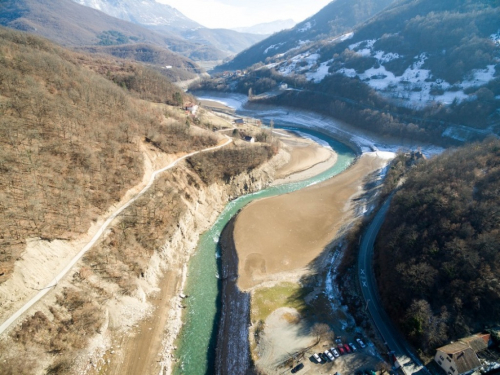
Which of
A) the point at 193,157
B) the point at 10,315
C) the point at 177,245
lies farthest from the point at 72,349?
the point at 193,157

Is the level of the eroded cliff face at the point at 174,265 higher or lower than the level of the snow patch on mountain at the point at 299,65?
lower

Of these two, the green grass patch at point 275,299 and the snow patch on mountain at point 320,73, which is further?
the snow patch on mountain at point 320,73


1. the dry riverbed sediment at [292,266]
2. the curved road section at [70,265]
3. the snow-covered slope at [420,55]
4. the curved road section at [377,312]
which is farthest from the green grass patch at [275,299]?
the snow-covered slope at [420,55]

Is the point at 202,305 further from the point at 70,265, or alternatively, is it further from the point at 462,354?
the point at 462,354

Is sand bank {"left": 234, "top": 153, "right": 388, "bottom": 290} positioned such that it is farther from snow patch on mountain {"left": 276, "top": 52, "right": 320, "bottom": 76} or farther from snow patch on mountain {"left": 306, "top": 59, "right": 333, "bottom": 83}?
snow patch on mountain {"left": 276, "top": 52, "right": 320, "bottom": 76}

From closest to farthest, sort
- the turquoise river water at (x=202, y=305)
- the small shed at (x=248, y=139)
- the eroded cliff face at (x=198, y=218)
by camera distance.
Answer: the turquoise river water at (x=202, y=305) < the eroded cliff face at (x=198, y=218) < the small shed at (x=248, y=139)

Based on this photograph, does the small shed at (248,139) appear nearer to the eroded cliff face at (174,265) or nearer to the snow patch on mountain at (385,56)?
the eroded cliff face at (174,265)

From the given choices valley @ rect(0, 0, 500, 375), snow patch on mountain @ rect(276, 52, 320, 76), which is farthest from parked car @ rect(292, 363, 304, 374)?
snow patch on mountain @ rect(276, 52, 320, 76)

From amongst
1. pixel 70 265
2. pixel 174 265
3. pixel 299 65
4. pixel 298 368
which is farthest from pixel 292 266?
pixel 299 65
